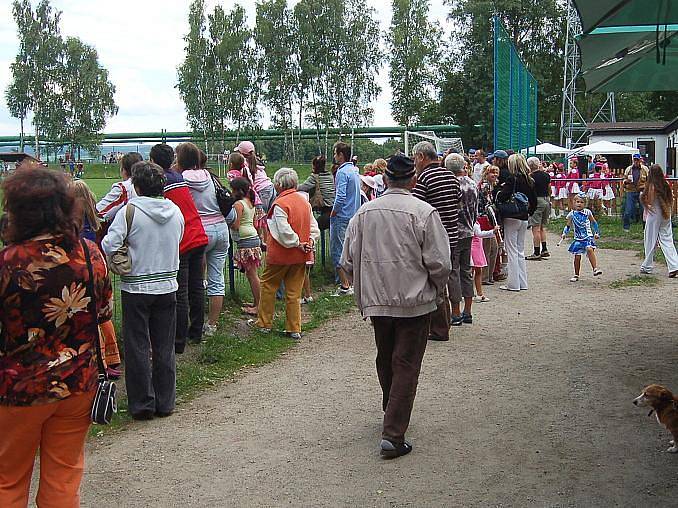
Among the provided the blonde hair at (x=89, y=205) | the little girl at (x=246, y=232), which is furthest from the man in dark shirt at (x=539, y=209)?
the blonde hair at (x=89, y=205)

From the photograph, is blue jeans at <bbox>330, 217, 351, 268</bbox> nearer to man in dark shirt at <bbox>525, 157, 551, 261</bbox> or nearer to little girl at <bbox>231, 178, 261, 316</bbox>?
little girl at <bbox>231, 178, 261, 316</bbox>

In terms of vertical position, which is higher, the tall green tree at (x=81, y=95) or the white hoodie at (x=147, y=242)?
the tall green tree at (x=81, y=95)

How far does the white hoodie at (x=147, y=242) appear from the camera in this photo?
646 cm

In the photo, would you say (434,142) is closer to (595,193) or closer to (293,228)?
(595,193)

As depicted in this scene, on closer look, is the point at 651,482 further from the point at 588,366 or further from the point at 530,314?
the point at 530,314

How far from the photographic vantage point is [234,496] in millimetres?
5156

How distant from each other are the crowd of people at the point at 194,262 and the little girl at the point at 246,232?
0.06ft

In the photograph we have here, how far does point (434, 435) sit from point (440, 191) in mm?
3053

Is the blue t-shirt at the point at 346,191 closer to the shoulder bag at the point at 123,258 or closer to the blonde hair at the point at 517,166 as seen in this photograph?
the blonde hair at the point at 517,166

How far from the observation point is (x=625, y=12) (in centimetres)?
613

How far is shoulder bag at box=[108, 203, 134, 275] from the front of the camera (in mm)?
6434

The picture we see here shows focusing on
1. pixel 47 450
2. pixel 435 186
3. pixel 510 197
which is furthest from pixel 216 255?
pixel 47 450

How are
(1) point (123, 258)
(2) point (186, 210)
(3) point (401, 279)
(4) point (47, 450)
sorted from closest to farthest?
(4) point (47, 450) → (3) point (401, 279) → (1) point (123, 258) → (2) point (186, 210)

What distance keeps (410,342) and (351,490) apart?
113 centimetres
